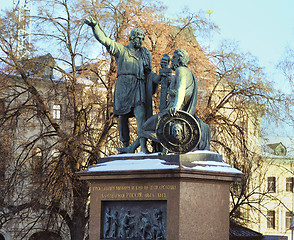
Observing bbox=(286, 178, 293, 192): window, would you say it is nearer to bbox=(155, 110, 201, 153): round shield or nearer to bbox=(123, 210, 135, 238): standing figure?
bbox=(155, 110, 201, 153): round shield

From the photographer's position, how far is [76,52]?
2228cm

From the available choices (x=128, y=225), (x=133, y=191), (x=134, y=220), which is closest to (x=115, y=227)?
(x=128, y=225)

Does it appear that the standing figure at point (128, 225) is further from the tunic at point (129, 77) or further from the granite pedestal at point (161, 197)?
the tunic at point (129, 77)

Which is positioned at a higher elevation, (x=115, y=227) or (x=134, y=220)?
(x=134, y=220)

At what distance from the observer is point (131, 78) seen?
1204 centimetres

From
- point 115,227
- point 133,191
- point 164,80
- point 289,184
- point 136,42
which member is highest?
point 289,184

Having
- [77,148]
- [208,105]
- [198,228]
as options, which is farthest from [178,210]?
[208,105]

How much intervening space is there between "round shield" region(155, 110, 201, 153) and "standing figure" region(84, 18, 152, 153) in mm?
956

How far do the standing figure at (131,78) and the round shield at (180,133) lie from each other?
96 centimetres

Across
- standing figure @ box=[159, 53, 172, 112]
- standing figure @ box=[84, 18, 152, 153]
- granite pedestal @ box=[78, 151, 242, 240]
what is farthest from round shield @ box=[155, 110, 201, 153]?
standing figure @ box=[84, 18, 152, 153]

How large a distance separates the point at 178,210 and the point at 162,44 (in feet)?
38.4

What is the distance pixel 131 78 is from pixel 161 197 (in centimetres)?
251

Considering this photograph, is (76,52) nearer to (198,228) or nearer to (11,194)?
(11,194)

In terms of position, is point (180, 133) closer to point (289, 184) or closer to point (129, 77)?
point (129, 77)
